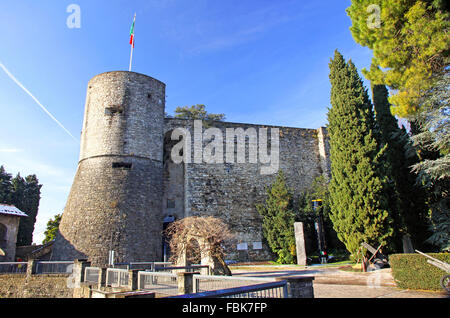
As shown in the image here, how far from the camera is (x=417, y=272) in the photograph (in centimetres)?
716

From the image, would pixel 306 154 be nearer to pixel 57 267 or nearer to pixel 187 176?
pixel 187 176

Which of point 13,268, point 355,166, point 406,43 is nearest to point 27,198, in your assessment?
point 13,268

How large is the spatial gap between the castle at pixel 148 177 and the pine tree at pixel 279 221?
35.4 inches

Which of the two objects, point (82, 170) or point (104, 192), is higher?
point (82, 170)

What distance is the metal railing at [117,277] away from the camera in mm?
8250

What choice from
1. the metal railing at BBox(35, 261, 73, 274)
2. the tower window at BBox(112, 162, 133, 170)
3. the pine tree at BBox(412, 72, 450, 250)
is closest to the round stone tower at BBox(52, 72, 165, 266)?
the tower window at BBox(112, 162, 133, 170)

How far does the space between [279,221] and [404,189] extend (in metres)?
6.66

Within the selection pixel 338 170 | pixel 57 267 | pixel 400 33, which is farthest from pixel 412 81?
pixel 57 267

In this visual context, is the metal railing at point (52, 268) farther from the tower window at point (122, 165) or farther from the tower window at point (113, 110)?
the tower window at point (113, 110)

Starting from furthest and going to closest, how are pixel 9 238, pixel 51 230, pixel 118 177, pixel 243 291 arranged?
pixel 51 230
pixel 9 238
pixel 118 177
pixel 243 291

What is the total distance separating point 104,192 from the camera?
14992mm

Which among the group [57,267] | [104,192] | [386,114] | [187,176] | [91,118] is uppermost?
[91,118]

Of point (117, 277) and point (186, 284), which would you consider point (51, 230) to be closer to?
point (117, 277)

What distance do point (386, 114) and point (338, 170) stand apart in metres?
3.95
